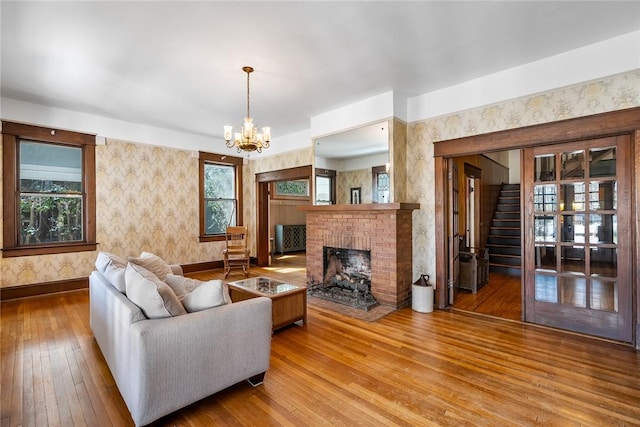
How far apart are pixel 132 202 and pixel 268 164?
111 inches

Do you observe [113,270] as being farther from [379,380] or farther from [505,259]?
[505,259]

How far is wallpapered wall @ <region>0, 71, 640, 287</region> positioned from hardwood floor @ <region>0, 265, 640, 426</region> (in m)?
1.50

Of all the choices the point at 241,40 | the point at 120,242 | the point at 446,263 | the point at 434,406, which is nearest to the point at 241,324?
the point at 434,406

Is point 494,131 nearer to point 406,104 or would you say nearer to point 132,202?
point 406,104

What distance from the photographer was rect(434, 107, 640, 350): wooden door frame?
2.85 meters

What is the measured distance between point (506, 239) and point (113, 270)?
6.94 m

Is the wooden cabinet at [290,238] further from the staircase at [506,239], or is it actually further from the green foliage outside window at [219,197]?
the staircase at [506,239]

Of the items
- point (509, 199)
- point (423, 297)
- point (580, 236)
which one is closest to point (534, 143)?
point (580, 236)

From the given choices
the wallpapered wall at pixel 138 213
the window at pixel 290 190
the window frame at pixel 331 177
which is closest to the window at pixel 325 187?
the window frame at pixel 331 177

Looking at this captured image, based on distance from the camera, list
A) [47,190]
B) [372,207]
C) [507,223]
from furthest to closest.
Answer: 1. [507,223]
2. [47,190]
3. [372,207]

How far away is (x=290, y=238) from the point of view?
9594 millimetres

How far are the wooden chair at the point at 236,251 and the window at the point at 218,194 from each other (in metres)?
0.37

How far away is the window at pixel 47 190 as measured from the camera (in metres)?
4.48

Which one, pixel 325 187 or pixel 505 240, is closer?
pixel 325 187
